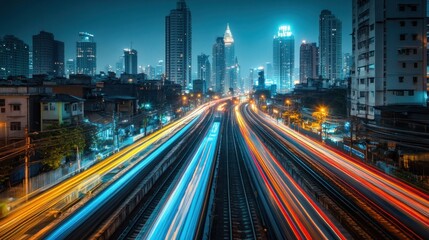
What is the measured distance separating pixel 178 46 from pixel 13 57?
55.9 meters

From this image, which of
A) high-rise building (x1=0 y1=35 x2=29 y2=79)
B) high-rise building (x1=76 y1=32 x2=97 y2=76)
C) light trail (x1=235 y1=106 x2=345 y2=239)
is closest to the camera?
light trail (x1=235 y1=106 x2=345 y2=239)

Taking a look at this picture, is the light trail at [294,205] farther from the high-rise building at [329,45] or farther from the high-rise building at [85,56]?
the high-rise building at [85,56]

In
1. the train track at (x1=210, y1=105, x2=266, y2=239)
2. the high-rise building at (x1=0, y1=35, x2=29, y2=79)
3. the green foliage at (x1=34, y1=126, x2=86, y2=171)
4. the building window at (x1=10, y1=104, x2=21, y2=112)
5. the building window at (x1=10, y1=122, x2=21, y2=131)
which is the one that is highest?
the high-rise building at (x1=0, y1=35, x2=29, y2=79)

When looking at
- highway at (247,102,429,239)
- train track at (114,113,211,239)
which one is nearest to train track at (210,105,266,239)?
train track at (114,113,211,239)

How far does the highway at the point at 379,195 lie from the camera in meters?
13.0

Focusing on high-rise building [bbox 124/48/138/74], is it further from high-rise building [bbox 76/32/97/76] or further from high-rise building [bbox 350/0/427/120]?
high-rise building [bbox 350/0/427/120]

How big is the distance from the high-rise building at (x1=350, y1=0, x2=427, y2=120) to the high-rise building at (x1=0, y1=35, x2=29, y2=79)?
379 feet

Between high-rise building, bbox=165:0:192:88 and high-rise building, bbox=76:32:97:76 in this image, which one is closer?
high-rise building, bbox=165:0:192:88

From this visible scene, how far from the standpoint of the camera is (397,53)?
108 ft

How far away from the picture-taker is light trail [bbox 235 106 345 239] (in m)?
12.5

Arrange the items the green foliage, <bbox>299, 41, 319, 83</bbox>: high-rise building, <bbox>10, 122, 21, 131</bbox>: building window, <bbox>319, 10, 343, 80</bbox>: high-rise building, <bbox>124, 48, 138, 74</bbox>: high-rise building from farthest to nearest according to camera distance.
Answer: <bbox>124, 48, 138, 74</bbox>: high-rise building < <bbox>299, 41, 319, 83</bbox>: high-rise building < <bbox>319, 10, 343, 80</bbox>: high-rise building < <bbox>10, 122, 21, 131</bbox>: building window < the green foliage

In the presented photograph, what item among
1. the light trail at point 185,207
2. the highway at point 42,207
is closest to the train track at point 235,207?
the light trail at point 185,207

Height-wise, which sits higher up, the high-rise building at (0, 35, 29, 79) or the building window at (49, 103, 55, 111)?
the high-rise building at (0, 35, 29, 79)

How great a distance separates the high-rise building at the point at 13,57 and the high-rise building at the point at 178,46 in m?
49.4
